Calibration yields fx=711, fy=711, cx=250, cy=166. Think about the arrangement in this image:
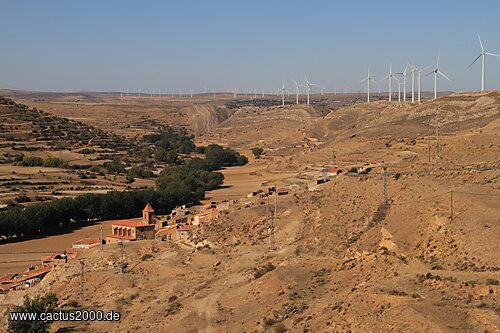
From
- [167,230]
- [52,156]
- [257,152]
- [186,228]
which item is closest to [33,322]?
[186,228]

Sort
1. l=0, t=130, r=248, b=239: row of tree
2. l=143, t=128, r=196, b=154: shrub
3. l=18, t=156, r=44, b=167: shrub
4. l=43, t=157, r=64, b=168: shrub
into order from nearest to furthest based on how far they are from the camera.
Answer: l=0, t=130, r=248, b=239: row of tree → l=18, t=156, r=44, b=167: shrub → l=43, t=157, r=64, b=168: shrub → l=143, t=128, r=196, b=154: shrub

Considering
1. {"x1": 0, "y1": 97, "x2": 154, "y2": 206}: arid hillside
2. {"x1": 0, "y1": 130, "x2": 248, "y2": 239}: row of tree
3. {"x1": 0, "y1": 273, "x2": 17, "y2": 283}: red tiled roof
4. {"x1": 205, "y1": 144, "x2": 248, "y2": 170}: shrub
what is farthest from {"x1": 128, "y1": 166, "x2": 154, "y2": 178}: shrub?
{"x1": 0, "y1": 273, "x2": 17, "y2": 283}: red tiled roof

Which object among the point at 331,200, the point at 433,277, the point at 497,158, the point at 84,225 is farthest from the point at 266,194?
the point at 433,277

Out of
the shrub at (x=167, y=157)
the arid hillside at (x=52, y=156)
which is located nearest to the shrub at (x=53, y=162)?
the arid hillside at (x=52, y=156)

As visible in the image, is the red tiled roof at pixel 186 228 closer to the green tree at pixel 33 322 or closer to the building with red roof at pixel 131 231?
the building with red roof at pixel 131 231

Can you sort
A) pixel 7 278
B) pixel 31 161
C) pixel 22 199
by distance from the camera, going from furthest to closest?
pixel 31 161
pixel 22 199
pixel 7 278

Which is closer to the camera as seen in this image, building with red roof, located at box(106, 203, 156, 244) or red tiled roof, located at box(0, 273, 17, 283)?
red tiled roof, located at box(0, 273, 17, 283)

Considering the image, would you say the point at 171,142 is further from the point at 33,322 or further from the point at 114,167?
the point at 33,322

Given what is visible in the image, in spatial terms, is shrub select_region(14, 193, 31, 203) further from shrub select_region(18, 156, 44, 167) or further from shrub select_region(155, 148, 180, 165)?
shrub select_region(155, 148, 180, 165)
